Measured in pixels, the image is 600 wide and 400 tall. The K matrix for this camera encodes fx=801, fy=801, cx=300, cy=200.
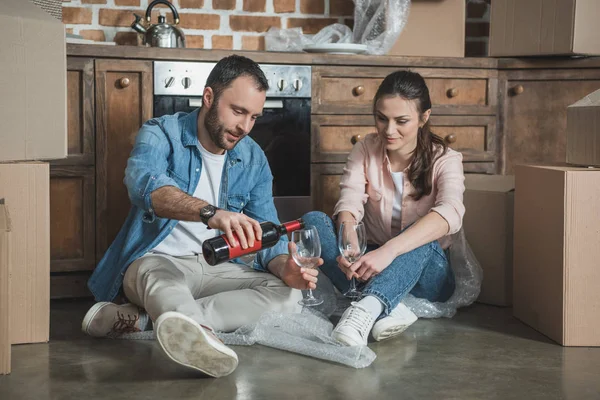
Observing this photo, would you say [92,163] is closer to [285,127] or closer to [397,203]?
[285,127]

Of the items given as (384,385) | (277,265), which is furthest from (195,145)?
(384,385)

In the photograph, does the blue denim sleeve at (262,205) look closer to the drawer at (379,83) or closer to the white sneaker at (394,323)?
the white sneaker at (394,323)

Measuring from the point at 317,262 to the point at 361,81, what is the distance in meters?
1.16

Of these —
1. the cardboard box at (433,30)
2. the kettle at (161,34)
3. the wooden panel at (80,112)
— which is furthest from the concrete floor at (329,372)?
the cardboard box at (433,30)

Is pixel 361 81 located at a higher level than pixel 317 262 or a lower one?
higher

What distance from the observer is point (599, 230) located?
93.0 inches

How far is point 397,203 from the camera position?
108 inches

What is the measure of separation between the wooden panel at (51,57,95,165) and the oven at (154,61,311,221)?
25cm

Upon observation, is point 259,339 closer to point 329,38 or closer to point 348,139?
point 348,139

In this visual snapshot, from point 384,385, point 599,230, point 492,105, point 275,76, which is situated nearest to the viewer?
point 384,385

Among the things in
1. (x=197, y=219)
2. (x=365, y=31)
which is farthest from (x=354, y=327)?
(x=365, y=31)

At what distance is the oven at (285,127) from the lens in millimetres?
3043

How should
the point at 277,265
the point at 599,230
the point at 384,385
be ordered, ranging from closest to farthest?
the point at 384,385
the point at 599,230
the point at 277,265

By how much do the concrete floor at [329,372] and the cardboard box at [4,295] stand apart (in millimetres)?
52
